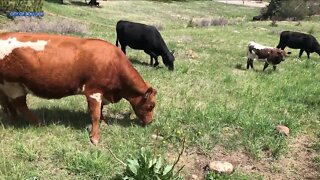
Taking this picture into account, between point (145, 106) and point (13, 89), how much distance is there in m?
2.55

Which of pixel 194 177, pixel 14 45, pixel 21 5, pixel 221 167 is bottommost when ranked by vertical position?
pixel 21 5

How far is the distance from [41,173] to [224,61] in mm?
11781

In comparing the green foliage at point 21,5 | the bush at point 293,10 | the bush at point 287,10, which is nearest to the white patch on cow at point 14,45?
the green foliage at point 21,5

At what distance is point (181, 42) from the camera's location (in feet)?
73.5

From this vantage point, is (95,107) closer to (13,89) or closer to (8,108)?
(13,89)

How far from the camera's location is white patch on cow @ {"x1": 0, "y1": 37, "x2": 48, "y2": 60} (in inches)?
290

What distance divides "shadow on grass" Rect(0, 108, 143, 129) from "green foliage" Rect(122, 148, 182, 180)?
245cm

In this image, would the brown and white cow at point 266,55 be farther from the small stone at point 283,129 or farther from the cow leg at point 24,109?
the cow leg at point 24,109

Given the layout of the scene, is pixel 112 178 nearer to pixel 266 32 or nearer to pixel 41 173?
pixel 41 173

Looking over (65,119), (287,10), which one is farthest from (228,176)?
(287,10)

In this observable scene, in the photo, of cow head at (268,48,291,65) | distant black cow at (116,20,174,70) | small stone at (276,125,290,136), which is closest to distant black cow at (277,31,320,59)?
cow head at (268,48,291,65)

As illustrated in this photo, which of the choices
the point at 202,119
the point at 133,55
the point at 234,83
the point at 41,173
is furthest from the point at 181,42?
the point at 41,173

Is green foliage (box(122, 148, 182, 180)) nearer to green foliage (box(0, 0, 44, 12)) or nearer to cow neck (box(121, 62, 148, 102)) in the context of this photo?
cow neck (box(121, 62, 148, 102))

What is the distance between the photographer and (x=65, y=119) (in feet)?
28.2
